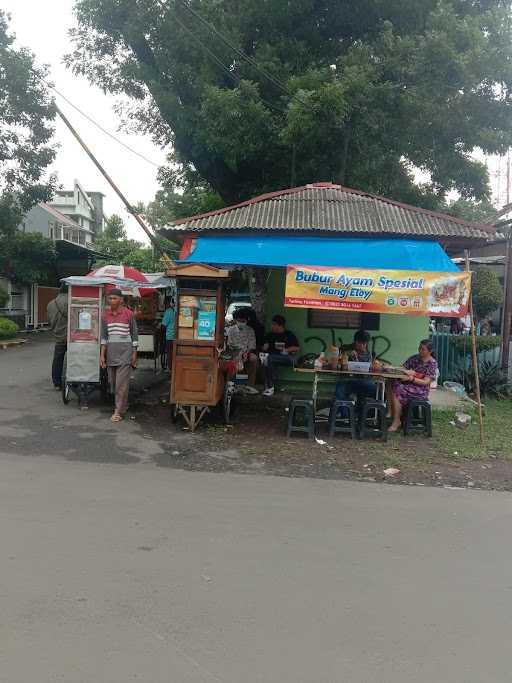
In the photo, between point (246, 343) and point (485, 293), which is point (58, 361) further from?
point (485, 293)

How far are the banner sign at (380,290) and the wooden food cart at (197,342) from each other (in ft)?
3.47

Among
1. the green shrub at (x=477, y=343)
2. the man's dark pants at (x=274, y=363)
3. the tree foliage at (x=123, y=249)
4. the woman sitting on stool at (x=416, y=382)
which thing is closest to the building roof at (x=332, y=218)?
the woman sitting on stool at (x=416, y=382)

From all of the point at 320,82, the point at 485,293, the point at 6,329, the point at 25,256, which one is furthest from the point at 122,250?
the point at 320,82

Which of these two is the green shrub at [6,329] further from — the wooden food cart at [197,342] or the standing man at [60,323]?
the wooden food cart at [197,342]

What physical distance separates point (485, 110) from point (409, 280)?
7330 mm

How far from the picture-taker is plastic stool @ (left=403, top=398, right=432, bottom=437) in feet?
27.7

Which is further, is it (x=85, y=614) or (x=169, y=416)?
(x=169, y=416)

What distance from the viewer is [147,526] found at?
15.4 feet

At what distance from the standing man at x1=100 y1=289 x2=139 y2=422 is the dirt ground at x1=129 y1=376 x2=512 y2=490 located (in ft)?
1.55

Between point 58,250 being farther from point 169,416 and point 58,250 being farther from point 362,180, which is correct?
point 169,416

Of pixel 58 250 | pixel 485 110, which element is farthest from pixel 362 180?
pixel 58 250

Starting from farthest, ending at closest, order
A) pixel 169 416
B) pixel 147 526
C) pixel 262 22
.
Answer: pixel 262 22 < pixel 169 416 < pixel 147 526

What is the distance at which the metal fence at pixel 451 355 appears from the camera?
12.7m

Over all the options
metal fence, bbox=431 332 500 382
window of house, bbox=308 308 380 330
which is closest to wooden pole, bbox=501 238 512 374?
metal fence, bbox=431 332 500 382
